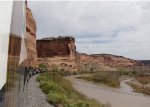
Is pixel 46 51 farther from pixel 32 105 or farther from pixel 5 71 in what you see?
pixel 5 71

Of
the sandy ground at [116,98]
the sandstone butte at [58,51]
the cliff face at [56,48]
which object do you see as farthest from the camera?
the cliff face at [56,48]

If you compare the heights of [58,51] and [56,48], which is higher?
[56,48]

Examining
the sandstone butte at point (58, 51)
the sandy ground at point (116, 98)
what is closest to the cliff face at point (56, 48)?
the sandstone butte at point (58, 51)

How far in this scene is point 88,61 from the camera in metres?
125

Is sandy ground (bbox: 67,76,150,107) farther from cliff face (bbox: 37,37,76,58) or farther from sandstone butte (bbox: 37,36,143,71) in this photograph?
cliff face (bbox: 37,37,76,58)

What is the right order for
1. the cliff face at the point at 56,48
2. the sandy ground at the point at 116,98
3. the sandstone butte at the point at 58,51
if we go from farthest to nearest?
the cliff face at the point at 56,48, the sandstone butte at the point at 58,51, the sandy ground at the point at 116,98

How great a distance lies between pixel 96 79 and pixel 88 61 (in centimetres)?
4878

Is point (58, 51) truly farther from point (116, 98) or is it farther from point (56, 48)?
point (116, 98)

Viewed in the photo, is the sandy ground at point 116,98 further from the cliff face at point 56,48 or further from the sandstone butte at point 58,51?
the cliff face at point 56,48

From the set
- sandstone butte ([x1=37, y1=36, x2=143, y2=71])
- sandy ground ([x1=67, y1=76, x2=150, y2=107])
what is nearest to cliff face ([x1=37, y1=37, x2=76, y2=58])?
sandstone butte ([x1=37, y1=36, x2=143, y2=71])

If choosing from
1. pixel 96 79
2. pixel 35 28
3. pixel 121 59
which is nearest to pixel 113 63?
pixel 121 59

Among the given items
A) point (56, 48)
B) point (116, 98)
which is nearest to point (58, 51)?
point (56, 48)

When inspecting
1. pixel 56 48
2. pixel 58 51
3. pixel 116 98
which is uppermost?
pixel 56 48

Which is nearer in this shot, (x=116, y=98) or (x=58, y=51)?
(x=116, y=98)
